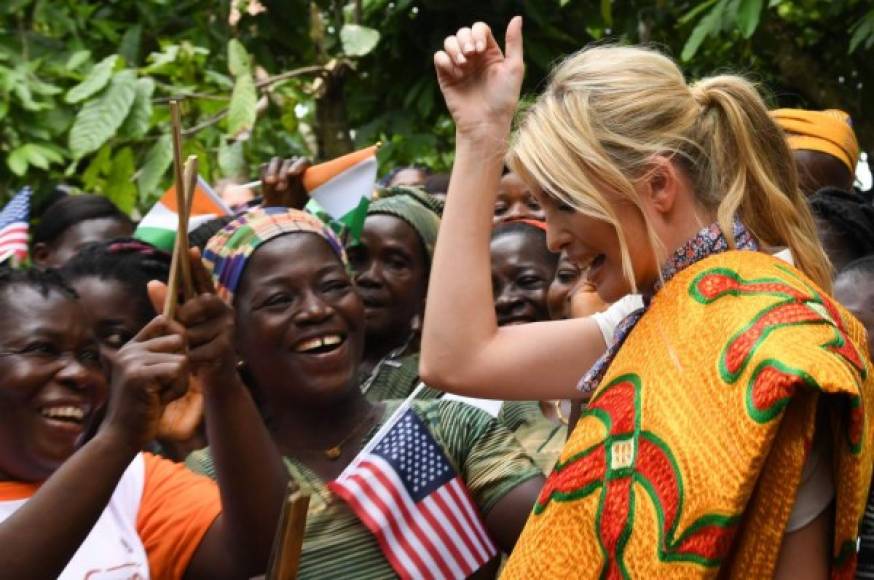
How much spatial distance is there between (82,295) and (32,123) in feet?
7.33

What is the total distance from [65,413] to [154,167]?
287 cm

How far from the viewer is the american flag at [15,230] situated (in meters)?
4.29

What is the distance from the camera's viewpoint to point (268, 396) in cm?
418

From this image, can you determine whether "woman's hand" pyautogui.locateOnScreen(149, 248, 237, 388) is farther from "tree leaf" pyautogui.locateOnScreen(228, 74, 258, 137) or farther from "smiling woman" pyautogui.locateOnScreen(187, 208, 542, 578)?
"tree leaf" pyautogui.locateOnScreen(228, 74, 258, 137)

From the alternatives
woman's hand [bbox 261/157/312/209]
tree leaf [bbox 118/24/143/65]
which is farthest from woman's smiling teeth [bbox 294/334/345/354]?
tree leaf [bbox 118/24/143/65]

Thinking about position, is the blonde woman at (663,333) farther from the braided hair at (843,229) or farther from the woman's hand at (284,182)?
the woman's hand at (284,182)

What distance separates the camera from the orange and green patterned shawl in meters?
2.43

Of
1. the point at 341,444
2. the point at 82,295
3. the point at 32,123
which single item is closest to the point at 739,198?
the point at 341,444

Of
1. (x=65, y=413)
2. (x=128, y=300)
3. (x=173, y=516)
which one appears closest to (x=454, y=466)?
(x=173, y=516)

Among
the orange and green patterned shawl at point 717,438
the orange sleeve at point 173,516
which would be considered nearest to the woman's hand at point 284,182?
the orange sleeve at point 173,516

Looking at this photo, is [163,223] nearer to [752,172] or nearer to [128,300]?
[128,300]

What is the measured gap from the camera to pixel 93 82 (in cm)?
611

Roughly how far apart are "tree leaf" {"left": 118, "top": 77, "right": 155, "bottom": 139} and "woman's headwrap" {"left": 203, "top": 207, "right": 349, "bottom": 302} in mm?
1942

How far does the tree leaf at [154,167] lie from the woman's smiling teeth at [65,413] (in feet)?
8.79
